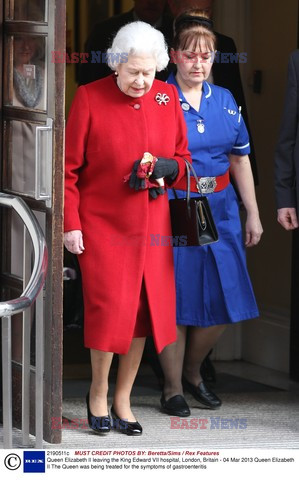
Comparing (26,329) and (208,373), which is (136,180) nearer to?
(26,329)

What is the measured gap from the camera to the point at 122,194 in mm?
5031

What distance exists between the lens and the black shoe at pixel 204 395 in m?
5.69

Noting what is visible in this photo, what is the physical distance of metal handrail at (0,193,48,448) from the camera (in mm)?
4358

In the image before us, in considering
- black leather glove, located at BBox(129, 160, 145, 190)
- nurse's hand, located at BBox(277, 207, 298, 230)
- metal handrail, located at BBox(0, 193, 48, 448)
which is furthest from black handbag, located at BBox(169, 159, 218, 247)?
metal handrail, located at BBox(0, 193, 48, 448)

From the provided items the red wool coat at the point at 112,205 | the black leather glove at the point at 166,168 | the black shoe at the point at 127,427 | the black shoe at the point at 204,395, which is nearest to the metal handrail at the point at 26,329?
the red wool coat at the point at 112,205

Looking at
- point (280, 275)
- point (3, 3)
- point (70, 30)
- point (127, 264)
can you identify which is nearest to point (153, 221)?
point (127, 264)

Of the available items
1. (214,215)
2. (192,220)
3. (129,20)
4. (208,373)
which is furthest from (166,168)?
(208,373)

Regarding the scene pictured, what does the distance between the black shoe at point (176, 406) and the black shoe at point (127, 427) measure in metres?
0.31

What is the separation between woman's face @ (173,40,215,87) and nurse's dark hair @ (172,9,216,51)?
0.05 feet

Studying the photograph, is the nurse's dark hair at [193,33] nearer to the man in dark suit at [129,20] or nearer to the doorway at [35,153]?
the man in dark suit at [129,20]

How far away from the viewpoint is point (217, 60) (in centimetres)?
593

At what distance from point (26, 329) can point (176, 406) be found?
3.37 ft

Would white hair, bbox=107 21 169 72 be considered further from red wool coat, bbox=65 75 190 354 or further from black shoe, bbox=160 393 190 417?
black shoe, bbox=160 393 190 417

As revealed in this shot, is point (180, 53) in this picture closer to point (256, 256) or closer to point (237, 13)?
point (237, 13)
